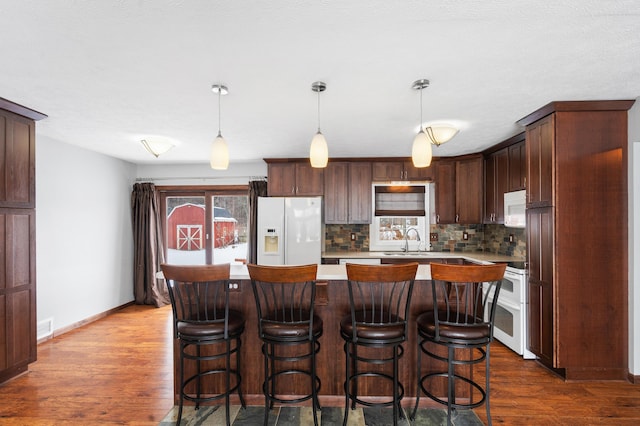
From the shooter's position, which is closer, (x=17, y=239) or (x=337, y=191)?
(x=17, y=239)

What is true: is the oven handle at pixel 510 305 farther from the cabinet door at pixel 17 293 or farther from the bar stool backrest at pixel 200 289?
Result: the cabinet door at pixel 17 293

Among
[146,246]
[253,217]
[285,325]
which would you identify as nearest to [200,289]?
[285,325]

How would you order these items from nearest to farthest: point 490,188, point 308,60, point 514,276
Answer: point 308,60 → point 514,276 → point 490,188

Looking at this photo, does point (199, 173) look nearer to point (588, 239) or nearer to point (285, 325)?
point (285, 325)

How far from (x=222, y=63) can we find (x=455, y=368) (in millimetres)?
2676

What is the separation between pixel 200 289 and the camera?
2.44m

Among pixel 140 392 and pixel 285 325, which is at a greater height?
pixel 285 325

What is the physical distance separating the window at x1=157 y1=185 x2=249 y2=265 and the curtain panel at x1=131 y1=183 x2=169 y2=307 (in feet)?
0.87

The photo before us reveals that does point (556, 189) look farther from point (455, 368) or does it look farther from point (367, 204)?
point (367, 204)

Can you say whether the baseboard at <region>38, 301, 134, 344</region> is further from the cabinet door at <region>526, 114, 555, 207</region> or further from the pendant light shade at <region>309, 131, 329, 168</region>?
the cabinet door at <region>526, 114, 555, 207</region>

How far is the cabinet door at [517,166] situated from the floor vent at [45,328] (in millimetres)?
5677

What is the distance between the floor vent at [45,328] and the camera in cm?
364

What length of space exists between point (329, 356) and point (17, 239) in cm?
291

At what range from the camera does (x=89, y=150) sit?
174 inches
